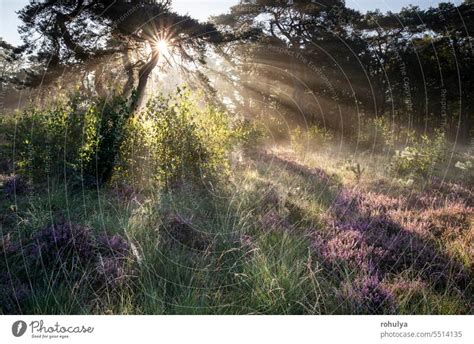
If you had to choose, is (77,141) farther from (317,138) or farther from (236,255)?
(317,138)

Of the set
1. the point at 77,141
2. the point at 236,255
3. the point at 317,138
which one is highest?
the point at 77,141

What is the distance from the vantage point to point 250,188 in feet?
16.8

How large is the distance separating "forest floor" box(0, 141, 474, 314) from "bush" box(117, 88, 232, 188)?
1.88 ft

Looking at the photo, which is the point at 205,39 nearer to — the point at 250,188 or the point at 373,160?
the point at 250,188

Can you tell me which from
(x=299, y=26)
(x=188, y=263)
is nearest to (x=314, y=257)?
(x=188, y=263)

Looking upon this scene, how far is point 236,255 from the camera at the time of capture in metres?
3.15

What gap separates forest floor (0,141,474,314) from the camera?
251cm

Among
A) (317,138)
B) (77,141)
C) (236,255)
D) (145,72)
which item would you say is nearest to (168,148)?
(145,72)

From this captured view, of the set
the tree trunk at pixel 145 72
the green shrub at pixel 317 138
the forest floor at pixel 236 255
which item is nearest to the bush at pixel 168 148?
the tree trunk at pixel 145 72

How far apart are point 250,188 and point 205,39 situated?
273cm

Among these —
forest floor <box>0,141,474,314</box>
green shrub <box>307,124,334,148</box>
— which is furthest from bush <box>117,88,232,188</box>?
green shrub <box>307,124,334,148</box>

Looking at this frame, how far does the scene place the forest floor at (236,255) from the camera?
2.51 metres

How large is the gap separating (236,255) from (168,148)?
2.88 meters

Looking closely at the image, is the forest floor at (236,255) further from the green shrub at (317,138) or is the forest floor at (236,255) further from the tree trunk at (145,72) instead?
the green shrub at (317,138)
